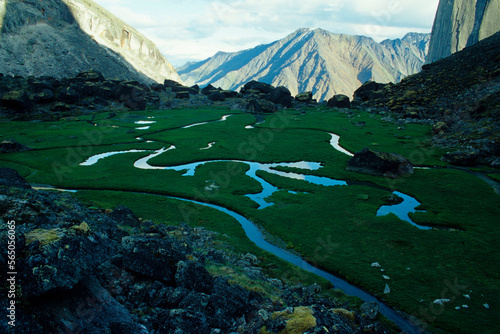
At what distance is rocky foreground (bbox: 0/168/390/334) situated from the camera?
30.6ft

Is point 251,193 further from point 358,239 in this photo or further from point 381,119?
point 381,119

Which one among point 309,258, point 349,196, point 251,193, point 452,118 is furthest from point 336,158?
point 452,118

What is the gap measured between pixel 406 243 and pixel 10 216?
25692mm

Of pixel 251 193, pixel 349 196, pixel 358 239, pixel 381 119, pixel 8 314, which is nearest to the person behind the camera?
pixel 8 314

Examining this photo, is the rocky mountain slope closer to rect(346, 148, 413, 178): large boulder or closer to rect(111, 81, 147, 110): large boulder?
rect(346, 148, 413, 178): large boulder

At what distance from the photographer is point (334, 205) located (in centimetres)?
3073

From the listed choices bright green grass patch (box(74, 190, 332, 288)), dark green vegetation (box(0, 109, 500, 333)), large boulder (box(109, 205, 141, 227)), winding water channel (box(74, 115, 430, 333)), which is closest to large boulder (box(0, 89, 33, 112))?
dark green vegetation (box(0, 109, 500, 333))

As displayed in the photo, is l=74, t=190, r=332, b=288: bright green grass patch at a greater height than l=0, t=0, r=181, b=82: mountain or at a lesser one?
lesser

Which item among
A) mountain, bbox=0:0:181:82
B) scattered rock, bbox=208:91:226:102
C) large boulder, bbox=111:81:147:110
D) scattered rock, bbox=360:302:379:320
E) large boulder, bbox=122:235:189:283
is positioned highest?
mountain, bbox=0:0:181:82

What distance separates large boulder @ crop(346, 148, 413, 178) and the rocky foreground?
26383 millimetres

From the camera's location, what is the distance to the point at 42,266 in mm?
9531

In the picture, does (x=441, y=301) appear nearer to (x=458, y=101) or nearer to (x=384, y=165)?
(x=384, y=165)

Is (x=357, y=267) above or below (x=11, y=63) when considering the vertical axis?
below

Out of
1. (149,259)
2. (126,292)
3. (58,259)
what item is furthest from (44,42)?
(58,259)
